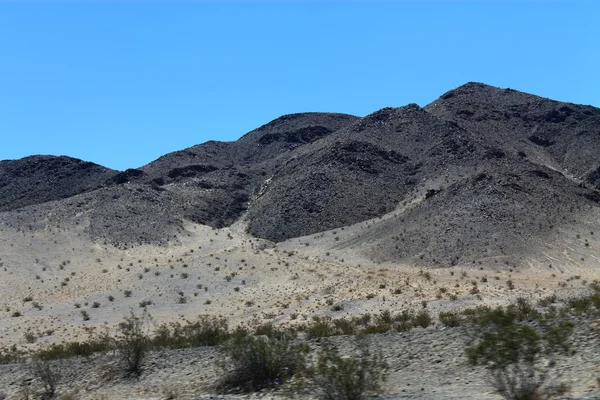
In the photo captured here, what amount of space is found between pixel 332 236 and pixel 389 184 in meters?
17.1

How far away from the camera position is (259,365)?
15.3 m

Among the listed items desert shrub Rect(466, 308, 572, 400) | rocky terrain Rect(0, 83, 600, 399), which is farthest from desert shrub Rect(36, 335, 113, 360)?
desert shrub Rect(466, 308, 572, 400)

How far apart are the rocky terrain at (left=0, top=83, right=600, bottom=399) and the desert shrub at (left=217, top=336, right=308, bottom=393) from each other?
2.33ft

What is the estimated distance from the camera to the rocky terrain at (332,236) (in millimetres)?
27234

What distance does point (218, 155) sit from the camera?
11312 centimetres

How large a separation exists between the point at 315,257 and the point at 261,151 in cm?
6653

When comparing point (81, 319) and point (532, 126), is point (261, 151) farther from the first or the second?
point (81, 319)

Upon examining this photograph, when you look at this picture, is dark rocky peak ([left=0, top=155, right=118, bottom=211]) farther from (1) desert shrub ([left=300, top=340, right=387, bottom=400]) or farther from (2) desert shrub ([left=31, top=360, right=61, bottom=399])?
(1) desert shrub ([left=300, top=340, right=387, bottom=400])

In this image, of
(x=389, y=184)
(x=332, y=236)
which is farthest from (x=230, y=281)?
(x=389, y=184)

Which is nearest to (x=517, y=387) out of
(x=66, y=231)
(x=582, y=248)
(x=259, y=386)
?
(x=259, y=386)

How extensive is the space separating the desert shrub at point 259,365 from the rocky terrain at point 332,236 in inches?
27.9

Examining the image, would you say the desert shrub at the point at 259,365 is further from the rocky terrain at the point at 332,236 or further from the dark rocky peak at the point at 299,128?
the dark rocky peak at the point at 299,128

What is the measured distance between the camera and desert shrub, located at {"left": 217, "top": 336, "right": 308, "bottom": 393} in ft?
49.5

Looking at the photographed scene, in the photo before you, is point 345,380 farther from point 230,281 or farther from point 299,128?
point 299,128
